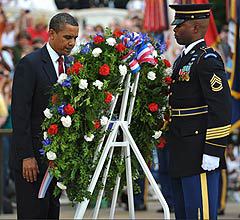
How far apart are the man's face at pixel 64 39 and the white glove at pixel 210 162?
1.35 m

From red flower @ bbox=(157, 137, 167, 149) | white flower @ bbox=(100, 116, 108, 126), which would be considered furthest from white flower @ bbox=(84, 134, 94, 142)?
red flower @ bbox=(157, 137, 167, 149)

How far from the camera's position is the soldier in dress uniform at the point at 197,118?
→ 650cm

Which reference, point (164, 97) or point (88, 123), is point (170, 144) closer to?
point (164, 97)

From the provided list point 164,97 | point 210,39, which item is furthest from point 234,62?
point 164,97

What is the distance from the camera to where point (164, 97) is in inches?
271

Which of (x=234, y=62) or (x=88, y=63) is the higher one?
(x=88, y=63)

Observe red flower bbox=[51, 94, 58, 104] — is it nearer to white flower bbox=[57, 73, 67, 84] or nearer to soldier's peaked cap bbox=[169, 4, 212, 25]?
white flower bbox=[57, 73, 67, 84]

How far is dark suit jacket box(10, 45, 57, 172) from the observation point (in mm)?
6578

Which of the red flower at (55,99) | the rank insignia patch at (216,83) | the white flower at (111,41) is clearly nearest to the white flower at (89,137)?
the red flower at (55,99)

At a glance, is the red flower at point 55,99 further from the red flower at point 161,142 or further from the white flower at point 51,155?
the red flower at point 161,142

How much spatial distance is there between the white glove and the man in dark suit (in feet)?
3.96

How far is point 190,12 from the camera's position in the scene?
22.1 feet

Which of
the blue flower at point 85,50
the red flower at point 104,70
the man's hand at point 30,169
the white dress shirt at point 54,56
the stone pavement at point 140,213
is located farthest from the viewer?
the stone pavement at point 140,213

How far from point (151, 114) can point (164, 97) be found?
219mm
